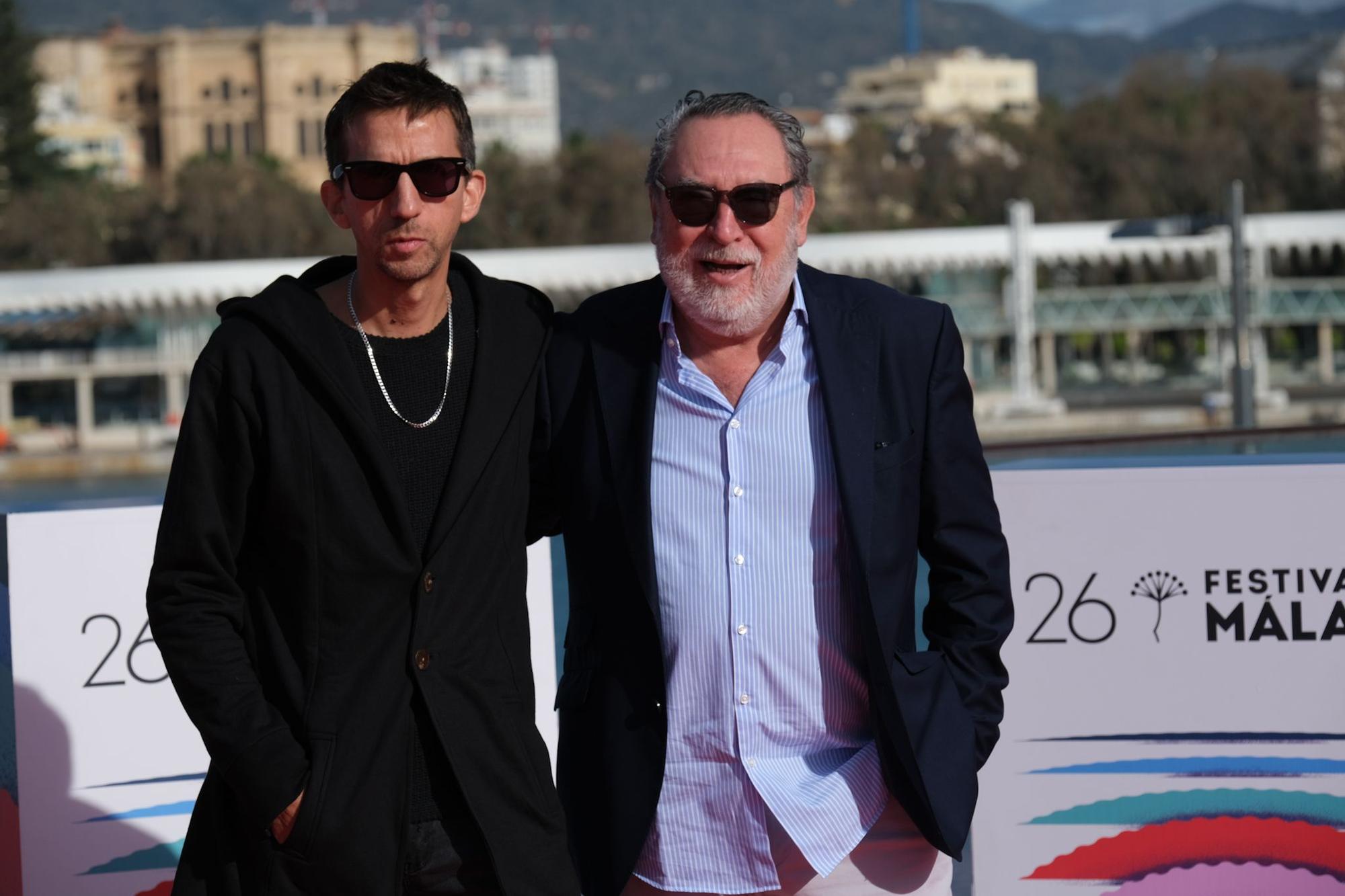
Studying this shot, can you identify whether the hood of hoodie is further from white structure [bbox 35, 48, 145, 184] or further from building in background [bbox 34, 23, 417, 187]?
building in background [bbox 34, 23, 417, 187]

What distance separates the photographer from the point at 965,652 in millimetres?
2820

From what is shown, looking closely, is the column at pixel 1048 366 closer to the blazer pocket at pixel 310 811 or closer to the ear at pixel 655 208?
the ear at pixel 655 208

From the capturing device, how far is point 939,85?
6353 inches

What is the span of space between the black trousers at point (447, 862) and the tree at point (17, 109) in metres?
84.7

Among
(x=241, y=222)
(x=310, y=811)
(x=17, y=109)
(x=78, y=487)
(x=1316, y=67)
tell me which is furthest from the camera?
(x=1316, y=67)

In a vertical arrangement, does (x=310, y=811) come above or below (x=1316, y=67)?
below

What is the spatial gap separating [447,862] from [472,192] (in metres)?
0.99

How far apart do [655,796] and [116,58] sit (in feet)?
471

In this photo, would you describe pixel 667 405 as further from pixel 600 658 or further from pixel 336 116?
pixel 336 116

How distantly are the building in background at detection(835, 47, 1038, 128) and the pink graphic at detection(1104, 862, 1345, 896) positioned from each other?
504ft

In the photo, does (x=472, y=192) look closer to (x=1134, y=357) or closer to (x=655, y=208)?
(x=655, y=208)

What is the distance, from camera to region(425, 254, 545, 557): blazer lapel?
2564 millimetres

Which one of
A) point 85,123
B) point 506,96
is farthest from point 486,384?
point 506,96

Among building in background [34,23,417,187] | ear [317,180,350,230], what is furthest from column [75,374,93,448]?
building in background [34,23,417,187]
